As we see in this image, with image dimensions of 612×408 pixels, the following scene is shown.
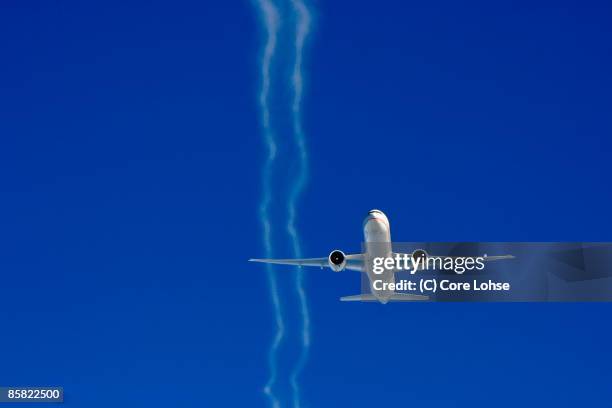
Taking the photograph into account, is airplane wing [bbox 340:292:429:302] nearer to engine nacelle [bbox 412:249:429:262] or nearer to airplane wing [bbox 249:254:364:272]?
airplane wing [bbox 249:254:364:272]

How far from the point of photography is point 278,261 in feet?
122

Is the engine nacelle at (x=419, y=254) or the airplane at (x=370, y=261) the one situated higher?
the airplane at (x=370, y=261)

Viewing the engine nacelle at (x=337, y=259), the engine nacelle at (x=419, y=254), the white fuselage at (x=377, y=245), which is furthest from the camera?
the white fuselage at (x=377, y=245)

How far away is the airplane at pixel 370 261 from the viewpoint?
1357 inches

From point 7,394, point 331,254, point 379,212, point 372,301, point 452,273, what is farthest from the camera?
point 379,212

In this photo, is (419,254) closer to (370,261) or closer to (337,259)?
(337,259)

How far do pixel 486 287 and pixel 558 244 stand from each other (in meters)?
2.84

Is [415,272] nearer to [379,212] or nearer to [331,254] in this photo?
[331,254]

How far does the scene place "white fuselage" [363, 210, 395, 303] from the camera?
3572cm

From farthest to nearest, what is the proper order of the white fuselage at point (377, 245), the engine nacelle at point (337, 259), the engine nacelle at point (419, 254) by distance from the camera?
1. the white fuselage at point (377, 245)
2. the engine nacelle at point (337, 259)
3. the engine nacelle at point (419, 254)

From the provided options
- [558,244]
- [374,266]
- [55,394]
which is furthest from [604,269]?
[55,394]

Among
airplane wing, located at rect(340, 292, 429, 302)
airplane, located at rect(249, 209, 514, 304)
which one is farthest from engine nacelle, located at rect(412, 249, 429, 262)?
airplane wing, located at rect(340, 292, 429, 302)

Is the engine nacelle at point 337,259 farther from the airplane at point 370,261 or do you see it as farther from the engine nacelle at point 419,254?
the engine nacelle at point 419,254

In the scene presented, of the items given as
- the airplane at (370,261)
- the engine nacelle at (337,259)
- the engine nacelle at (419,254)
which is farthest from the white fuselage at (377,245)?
the engine nacelle at (419,254)
